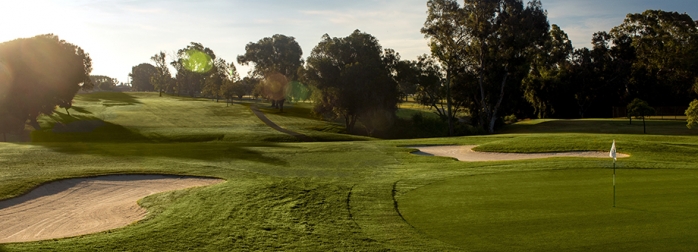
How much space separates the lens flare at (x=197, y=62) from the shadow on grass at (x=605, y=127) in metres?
91.1

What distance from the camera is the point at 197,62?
143 m

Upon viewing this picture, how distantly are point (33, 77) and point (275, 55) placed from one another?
2642 inches

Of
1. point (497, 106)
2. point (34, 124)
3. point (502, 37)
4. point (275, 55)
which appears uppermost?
point (275, 55)

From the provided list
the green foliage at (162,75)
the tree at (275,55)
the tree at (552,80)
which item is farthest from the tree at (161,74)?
the tree at (552,80)

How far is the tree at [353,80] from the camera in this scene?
6525 cm

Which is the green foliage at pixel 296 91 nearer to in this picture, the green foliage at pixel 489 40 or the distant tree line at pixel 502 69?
the distant tree line at pixel 502 69

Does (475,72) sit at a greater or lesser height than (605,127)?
greater

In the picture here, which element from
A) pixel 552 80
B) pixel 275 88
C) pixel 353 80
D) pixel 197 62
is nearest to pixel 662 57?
pixel 552 80

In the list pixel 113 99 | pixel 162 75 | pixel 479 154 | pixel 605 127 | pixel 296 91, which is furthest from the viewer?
pixel 162 75

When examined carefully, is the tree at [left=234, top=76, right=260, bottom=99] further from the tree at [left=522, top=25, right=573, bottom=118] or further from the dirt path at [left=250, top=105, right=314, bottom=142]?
the tree at [left=522, top=25, right=573, bottom=118]

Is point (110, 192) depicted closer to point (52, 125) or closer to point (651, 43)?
point (52, 125)

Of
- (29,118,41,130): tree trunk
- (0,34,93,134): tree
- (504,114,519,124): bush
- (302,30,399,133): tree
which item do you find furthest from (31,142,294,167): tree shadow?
(504,114,519,124): bush

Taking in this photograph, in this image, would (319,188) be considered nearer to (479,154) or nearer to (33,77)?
(479,154)

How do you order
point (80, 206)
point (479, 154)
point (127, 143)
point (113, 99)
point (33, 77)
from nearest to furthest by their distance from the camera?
1. point (80, 206)
2. point (479, 154)
3. point (127, 143)
4. point (33, 77)
5. point (113, 99)
